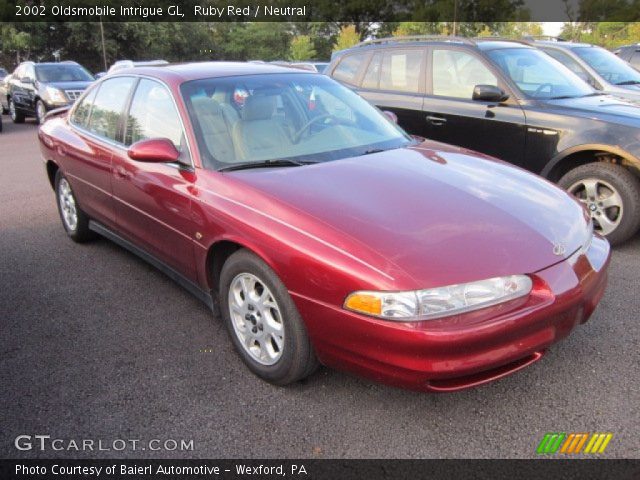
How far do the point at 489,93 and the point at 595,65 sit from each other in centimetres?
386

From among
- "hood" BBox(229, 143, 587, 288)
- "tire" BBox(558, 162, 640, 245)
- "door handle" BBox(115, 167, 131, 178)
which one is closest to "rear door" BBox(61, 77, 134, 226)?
"door handle" BBox(115, 167, 131, 178)

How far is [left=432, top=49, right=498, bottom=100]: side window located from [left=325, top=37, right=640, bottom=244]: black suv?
0.03 feet

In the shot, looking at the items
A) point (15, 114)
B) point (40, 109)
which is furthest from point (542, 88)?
point (15, 114)

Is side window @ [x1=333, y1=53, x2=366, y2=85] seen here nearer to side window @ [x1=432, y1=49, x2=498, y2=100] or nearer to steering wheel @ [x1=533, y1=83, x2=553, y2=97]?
side window @ [x1=432, y1=49, x2=498, y2=100]

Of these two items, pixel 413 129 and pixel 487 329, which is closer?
pixel 487 329

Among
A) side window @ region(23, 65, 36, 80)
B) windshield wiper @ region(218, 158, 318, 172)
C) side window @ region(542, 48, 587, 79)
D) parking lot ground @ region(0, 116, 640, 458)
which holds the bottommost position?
parking lot ground @ region(0, 116, 640, 458)

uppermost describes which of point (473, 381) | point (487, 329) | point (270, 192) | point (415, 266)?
point (270, 192)

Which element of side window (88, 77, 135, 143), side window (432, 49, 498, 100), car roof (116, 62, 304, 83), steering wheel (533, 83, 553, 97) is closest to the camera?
car roof (116, 62, 304, 83)

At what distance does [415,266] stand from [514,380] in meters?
1.02

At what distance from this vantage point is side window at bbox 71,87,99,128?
14.9ft

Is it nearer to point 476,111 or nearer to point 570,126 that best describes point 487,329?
point 570,126

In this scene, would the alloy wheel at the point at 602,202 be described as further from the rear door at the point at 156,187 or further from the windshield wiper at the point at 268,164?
the rear door at the point at 156,187

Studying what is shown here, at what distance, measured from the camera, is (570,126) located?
469 centimetres

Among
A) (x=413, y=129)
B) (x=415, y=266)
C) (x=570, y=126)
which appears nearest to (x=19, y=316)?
(x=415, y=266)
